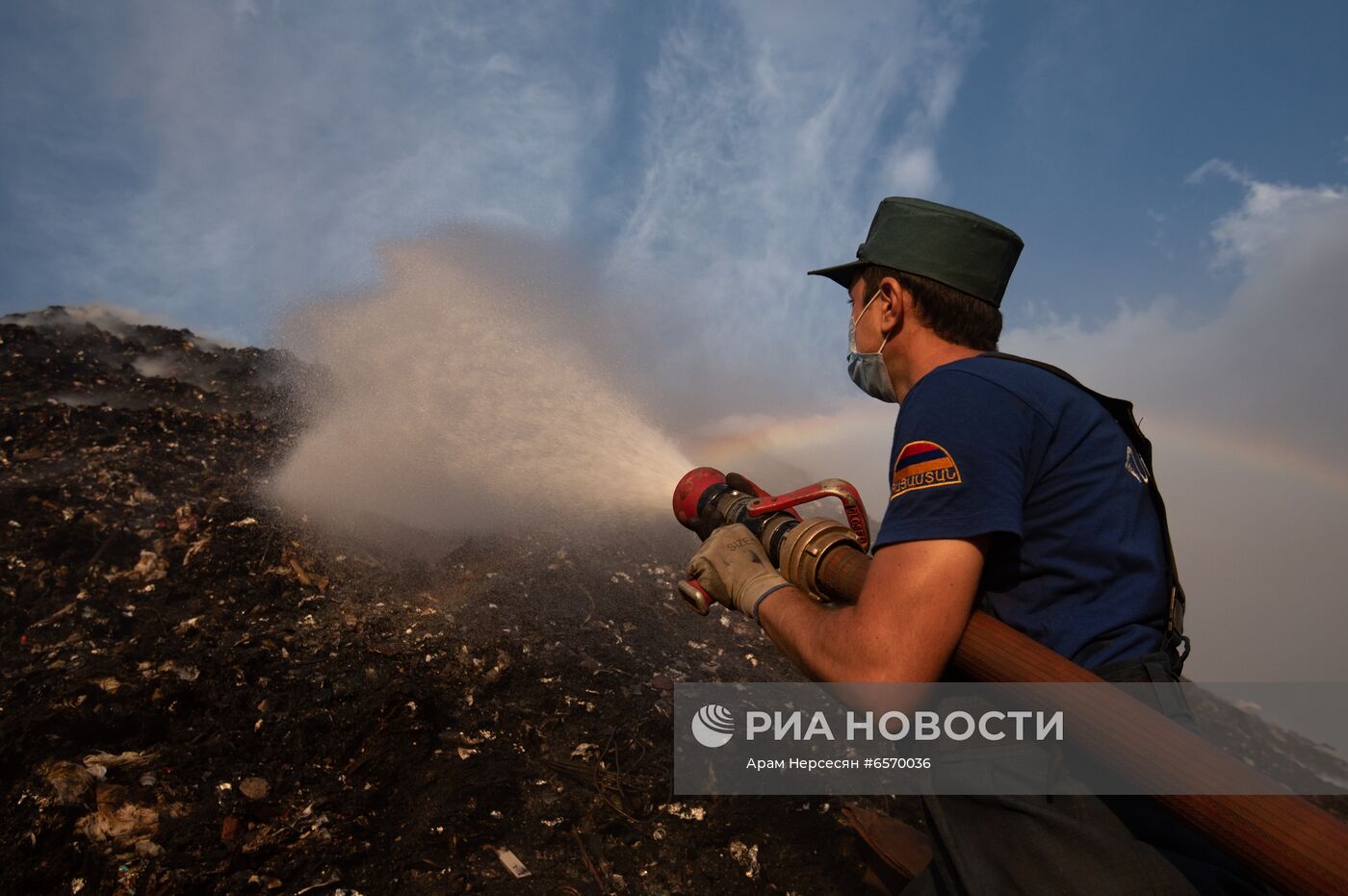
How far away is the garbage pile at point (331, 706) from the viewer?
379cm

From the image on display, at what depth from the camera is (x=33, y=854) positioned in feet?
11.7

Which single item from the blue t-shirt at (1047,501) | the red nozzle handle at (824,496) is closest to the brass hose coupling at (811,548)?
the red nozzle handle at (824,496)

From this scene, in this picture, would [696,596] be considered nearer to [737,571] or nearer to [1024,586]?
[737,571]

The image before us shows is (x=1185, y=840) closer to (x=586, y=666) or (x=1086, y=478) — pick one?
(x=1086, y=478)

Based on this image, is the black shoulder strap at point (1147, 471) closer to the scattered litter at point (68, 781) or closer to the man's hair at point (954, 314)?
the man's hair at point (954, 314)

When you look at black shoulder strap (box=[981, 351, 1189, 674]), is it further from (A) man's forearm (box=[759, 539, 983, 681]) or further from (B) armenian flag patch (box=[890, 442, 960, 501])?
(A) man's forearm (box=[759, 539, 983, 681])

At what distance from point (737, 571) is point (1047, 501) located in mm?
1125

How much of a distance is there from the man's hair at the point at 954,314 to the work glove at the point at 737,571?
1.14 metres

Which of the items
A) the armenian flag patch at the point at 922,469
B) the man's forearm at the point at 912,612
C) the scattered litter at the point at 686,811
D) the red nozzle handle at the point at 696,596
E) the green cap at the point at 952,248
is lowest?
the scattered litter at the point at 686,811

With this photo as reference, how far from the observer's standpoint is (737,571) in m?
2.74

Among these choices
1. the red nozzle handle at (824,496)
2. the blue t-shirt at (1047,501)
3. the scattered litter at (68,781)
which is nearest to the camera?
the blue t-shirt at (1047,501)

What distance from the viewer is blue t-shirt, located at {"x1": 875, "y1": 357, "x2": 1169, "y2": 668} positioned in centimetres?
206

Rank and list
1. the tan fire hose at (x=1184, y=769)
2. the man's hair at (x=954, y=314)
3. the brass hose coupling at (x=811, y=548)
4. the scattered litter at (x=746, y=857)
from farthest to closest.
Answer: the scattered litter at (x=746, y=857) < the man's hair at (x=954, y=314) < the brass hose coupling at (x=811, y=548) < the tan fire hose at (x=1184, y=769)

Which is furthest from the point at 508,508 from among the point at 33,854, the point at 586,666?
the point at 33,854
